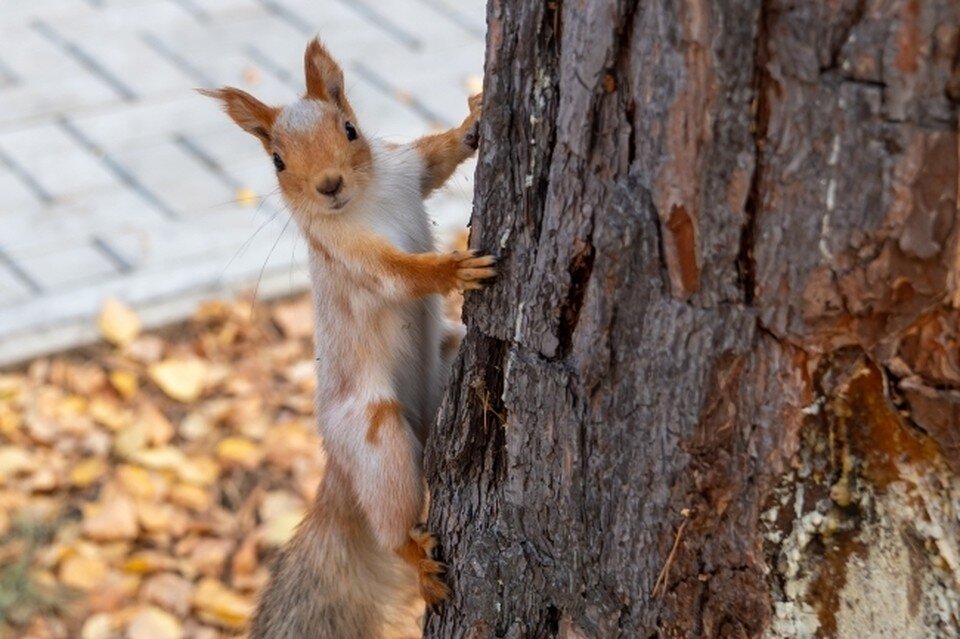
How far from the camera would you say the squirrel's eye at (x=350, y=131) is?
1.63m

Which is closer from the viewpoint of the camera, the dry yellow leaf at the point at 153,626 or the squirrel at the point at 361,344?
the squirrel at the point at 361,344

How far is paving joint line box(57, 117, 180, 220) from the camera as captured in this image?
3.25m

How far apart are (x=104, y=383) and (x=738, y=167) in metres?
2.02

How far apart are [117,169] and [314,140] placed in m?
1.87

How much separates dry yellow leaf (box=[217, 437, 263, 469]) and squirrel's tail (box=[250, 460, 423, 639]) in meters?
0.93

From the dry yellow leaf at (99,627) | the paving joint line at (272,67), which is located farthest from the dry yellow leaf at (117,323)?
the paving joint line at (272,67)

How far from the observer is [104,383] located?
286cm

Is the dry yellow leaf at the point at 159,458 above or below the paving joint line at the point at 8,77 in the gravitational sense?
below

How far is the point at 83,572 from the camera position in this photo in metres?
2.46

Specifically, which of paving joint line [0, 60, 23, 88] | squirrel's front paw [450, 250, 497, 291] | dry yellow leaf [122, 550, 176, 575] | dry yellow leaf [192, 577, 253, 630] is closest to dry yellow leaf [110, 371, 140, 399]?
dry yellow leaf [122, 550, 176, 575]

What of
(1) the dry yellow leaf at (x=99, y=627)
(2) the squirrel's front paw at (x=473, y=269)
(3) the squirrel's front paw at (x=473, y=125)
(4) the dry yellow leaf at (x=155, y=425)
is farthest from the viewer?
(4) the dry yellow leaf at (x=155, y=425)

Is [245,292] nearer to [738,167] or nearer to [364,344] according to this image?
[364,344]

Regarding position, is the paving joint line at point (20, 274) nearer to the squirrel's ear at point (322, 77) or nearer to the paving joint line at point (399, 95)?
the paving joint line at point (399, 95)

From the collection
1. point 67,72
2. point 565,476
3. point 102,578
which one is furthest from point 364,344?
point 67,72
